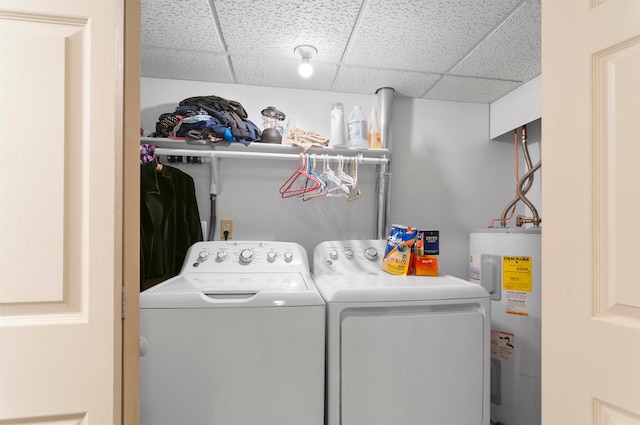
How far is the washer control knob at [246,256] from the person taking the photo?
1.49 meters

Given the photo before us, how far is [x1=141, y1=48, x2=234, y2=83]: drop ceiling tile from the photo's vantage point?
1.63 meters

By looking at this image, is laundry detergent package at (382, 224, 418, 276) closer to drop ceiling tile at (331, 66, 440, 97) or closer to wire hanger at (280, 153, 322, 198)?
wire hanger at (280, 153, 322, 198)

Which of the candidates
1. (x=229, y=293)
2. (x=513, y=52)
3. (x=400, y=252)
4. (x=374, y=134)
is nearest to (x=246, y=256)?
(x=229, y=293)

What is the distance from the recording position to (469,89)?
2.01 metres

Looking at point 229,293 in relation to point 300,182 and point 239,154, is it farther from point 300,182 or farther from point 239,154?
point 300,182

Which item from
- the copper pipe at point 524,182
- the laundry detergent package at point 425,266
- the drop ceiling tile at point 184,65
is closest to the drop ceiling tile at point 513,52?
the copper pipe at point 524,182

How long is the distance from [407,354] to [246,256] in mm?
856

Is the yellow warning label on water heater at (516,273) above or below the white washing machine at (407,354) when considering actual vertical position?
above

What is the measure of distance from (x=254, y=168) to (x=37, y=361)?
1.48m

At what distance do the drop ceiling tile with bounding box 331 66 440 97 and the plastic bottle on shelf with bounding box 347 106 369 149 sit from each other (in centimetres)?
25

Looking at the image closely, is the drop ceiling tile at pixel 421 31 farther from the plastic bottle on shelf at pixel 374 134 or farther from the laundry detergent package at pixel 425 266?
the laundry detergent package at pixel 425 266
